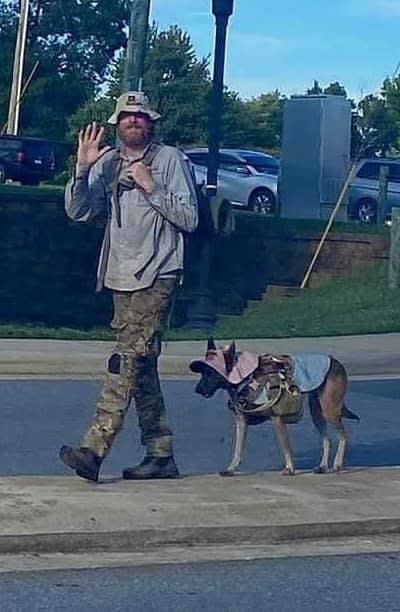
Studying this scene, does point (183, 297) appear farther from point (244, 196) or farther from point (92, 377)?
point (244, 196)

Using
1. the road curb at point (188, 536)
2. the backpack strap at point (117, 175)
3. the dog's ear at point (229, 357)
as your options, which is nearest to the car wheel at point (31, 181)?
the dog's ear at point (229, 357)

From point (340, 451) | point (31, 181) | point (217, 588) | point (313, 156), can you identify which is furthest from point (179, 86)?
point (217, 588)

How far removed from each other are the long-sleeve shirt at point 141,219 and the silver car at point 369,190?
25.2m

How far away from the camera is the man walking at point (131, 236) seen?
8.53 m

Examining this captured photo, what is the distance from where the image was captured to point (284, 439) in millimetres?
9102

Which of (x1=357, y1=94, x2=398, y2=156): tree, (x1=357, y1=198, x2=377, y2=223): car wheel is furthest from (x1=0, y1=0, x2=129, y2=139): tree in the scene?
→ (x1=357, y1=198, x2=377, y2=223): car wheel

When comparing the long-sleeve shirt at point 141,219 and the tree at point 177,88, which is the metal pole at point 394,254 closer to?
the long-sleeve shirt at point 141,219

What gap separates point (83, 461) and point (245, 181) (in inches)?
1064

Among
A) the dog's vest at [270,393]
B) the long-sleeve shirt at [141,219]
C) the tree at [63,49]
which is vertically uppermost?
the tree at [63,49]

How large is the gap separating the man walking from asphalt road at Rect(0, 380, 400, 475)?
148 centimetres

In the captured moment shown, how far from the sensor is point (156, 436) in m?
8.90

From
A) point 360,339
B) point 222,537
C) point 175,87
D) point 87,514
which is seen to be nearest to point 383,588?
point 222,537

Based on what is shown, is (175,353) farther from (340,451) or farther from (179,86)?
(179,86)

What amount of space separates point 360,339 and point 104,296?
5775mm
